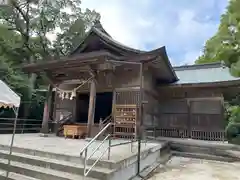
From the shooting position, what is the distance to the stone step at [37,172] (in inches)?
181

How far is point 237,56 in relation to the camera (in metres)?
8.73

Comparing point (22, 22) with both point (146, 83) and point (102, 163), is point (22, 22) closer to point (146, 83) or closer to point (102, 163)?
point (146, 83)

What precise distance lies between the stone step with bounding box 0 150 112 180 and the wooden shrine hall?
3.41 meters

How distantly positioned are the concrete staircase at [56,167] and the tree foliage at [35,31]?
10.2 metres

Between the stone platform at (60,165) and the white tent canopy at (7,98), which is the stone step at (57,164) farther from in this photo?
the white tent canopy at (7,98)

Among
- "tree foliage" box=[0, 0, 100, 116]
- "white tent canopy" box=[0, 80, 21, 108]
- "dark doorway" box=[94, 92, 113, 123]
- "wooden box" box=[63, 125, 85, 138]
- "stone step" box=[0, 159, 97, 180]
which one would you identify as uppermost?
"tree foliage" box=[0, 0, 100, 116]

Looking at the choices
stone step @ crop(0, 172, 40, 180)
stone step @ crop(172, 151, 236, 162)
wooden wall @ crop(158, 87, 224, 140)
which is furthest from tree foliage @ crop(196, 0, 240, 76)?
stone step @ crop(0, 172, 40, 180)

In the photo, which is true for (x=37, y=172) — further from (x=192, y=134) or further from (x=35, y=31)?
(x=35, y=31)

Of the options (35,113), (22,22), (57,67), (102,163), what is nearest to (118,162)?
(102,163)

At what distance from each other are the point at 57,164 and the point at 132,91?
526 centimetres

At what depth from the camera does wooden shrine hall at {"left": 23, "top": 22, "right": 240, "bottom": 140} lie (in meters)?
9.03

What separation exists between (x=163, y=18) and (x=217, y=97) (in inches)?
243

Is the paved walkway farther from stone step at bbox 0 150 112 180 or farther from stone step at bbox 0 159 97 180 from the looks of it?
stone step at bbox 0 159 97 180

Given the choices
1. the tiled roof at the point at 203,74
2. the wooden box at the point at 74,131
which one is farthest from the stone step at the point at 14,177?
the tiled roof at the point at 203,74
